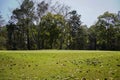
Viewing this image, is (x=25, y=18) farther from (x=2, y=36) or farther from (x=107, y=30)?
(x=107, y=30)

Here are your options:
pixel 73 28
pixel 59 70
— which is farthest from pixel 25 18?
pixel 59 70

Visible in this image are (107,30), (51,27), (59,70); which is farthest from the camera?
(107,30)

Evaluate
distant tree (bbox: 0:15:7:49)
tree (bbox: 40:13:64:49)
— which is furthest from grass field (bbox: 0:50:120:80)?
distant tree (bbox: 0:15:7:49)

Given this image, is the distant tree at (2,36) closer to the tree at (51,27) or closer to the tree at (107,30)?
the tree at (51,27)

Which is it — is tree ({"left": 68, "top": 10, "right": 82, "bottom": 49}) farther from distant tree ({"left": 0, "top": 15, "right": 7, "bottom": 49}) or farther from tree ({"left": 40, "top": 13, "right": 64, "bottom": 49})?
distant tree ({"left": 0, "top": 15, "right": 7, "bottom": 49})

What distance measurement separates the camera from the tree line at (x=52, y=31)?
63.0 m

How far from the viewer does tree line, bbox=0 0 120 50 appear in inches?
2479

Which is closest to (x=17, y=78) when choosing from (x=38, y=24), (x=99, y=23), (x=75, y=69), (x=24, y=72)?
(x=24, y=72)

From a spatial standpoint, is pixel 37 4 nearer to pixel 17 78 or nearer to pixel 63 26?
pixel 63 26

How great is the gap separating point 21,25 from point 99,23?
1036 inches

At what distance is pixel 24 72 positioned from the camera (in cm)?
1185

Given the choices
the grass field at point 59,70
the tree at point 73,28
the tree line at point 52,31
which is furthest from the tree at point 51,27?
the grass field at point 59,70

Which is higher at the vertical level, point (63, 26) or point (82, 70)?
point (63, 26)

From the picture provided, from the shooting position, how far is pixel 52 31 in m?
62.2
